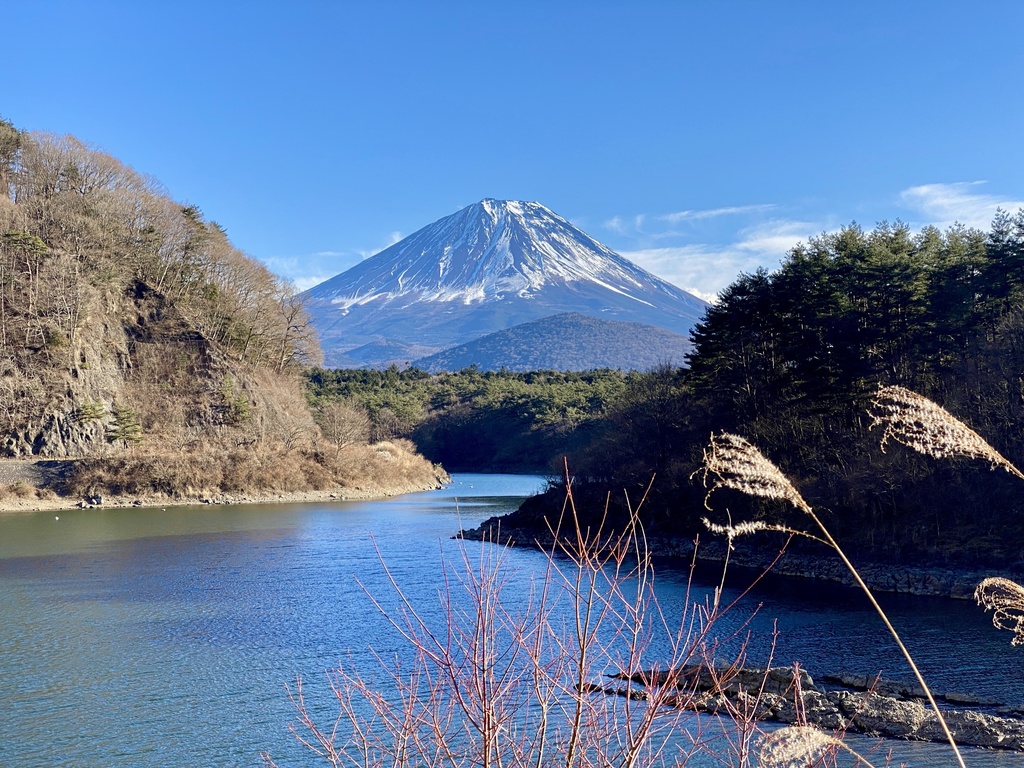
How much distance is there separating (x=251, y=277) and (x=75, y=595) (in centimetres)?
4381

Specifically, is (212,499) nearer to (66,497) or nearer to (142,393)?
(66,497)

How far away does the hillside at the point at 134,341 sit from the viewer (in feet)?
164

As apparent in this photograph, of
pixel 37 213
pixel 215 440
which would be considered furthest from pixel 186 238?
pixel 215 440

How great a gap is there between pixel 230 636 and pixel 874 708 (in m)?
12.2

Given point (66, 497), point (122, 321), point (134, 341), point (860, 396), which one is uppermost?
point (122, 321)

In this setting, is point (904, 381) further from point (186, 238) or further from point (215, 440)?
point (186, 238)

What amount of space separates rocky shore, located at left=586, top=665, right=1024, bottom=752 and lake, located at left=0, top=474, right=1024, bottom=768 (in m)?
0.54

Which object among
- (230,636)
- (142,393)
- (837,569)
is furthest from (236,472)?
(837,569)

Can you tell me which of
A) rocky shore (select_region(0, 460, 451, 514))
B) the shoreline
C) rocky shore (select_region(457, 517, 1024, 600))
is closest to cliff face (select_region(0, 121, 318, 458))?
rocky shore (select_region(0, 460, 451, 514))

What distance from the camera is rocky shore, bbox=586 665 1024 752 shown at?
1216 centimetres

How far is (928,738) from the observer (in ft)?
40.2

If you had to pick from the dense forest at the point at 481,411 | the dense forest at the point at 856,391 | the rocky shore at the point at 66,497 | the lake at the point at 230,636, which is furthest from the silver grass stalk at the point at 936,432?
the dense forest at the point at 481,411

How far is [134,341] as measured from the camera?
2235 inches

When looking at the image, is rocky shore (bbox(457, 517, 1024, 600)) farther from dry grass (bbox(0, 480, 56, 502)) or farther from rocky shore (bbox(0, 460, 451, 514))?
dry grass (bbox(0, 480, 56, 502))
